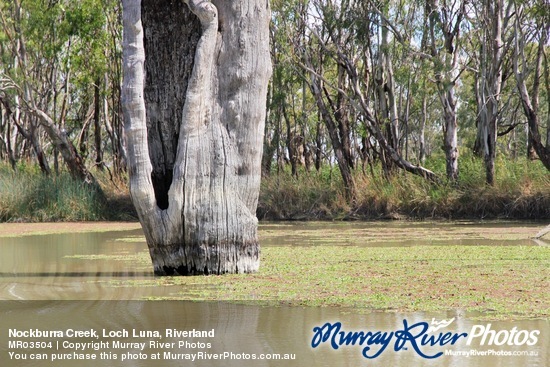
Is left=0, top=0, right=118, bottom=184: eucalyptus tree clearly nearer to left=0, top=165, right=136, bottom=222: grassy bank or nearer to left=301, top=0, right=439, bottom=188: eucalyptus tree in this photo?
left=0, top=165, right=136, bottom=222: grassy bank

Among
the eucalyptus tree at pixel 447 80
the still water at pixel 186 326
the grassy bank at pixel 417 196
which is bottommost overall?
the still water at pixel 186 326

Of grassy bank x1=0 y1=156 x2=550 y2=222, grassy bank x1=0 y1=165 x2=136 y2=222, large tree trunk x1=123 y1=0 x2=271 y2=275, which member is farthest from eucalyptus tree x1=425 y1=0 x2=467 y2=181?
large tree trunk x1=123 y1=0 x2=271 y2=275

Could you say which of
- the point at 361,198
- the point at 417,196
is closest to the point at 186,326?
the point at 417,196

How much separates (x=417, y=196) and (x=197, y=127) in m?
11.1

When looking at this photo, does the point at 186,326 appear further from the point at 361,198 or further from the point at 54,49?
the point at 54,49

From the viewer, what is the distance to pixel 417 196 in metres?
17.2

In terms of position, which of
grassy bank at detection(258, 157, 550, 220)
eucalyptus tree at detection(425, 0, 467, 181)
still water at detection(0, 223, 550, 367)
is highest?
eucalyptus tree at detection(425, 0, 467, 181)

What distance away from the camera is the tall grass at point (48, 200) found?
56.1 feet

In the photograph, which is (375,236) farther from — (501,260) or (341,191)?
(341,191)

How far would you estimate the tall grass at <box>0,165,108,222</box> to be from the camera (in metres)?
17.1

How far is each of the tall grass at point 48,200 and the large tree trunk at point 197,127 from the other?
1075 centimetres

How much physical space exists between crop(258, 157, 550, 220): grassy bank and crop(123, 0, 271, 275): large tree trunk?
10414 mm

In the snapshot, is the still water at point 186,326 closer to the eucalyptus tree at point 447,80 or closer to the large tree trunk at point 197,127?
→ the large tree trunk at point 197,127

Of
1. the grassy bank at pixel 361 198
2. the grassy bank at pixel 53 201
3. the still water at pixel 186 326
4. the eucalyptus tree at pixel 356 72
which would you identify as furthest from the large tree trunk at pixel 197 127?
the eucalyptus tree at pixel 356 72
